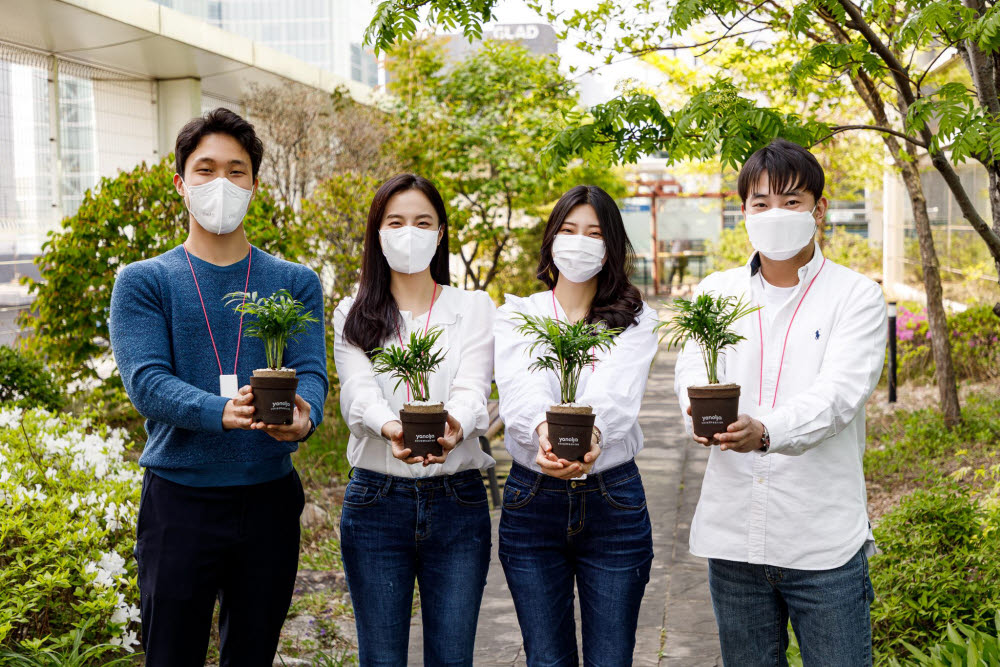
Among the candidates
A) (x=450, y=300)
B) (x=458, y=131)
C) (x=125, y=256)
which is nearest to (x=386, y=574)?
(x=450, y=300)

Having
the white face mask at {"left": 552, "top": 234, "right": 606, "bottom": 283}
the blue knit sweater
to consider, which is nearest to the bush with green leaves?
the blue knit sweater

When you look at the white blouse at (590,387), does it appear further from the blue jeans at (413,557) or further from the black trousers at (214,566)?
the black trousers at (214,566)

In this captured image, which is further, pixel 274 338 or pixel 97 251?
pixel 97 251

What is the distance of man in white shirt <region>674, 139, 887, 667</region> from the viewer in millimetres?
2449

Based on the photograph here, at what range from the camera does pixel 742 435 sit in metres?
2.35

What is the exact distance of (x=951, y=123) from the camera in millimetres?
3188

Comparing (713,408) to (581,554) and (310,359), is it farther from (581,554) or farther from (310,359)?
(310,359)

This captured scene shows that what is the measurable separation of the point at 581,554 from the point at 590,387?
1.63 ft

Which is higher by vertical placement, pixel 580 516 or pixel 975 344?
pixel 580 516

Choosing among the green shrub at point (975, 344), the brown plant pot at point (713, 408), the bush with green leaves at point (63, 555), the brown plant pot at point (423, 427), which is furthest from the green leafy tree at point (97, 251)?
the green shrub at point (975, 344)

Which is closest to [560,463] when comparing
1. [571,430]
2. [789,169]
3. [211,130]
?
[571,430]

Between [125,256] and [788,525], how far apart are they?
5945mm

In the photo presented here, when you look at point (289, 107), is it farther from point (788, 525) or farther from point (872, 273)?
point (872, 273)

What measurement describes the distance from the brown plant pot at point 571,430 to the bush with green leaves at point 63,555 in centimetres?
202
